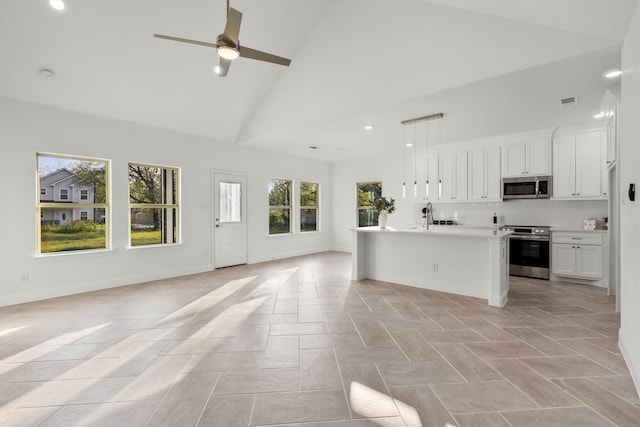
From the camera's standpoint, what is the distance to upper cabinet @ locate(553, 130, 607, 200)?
4.77 meters

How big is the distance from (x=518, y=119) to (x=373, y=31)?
2.63 m

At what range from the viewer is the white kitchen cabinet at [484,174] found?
5738 mm

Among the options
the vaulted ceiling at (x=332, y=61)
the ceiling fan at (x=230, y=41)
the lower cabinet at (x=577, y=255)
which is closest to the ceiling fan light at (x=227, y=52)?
the ceiling fan at (x=230, y=41)

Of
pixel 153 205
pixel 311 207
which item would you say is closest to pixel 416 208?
pixel 311 207

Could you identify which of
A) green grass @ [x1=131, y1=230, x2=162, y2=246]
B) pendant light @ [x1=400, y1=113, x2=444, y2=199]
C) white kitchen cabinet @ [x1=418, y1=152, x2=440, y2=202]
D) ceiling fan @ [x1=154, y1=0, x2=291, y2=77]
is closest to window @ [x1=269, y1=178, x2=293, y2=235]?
green grass @ [x1=131, y1=230, x2=162, y2=246]

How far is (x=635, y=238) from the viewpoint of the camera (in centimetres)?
205

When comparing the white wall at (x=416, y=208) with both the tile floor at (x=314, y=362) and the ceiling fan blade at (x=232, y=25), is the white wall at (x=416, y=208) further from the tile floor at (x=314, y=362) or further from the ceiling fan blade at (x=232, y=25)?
the ceiling fan blade at (x=232, y=25)

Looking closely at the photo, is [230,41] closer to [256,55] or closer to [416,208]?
[256,55]

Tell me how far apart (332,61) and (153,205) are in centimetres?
380


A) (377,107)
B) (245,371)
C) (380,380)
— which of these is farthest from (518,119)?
(245,371)

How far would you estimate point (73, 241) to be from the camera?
4410mm

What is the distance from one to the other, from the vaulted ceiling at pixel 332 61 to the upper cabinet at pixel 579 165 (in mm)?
422

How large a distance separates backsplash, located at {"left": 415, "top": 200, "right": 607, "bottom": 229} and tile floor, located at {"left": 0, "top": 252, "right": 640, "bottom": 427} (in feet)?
6.37

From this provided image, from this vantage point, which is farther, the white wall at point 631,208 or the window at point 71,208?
the window at point 71,208
